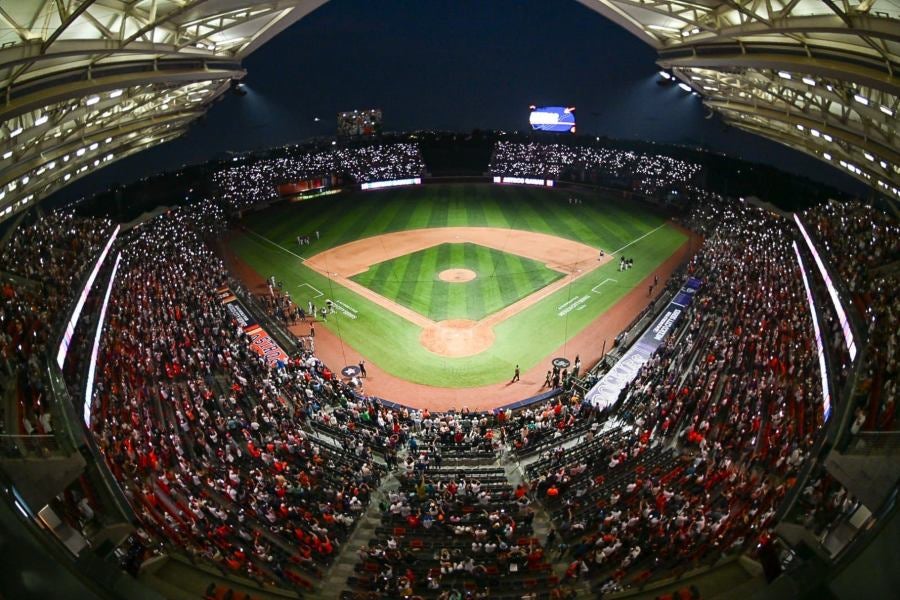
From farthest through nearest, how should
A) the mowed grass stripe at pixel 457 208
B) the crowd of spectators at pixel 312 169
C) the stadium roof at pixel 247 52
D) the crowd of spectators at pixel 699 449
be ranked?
the crowd of spectators at pixel 312 169 < the mowed grass stripe at pixel 457 208 < the crowd of spectators at pixel 699 449 < the stadium roof at pixel 247 52

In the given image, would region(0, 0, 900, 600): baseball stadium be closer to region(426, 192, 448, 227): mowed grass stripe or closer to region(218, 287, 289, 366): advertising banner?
region(218, 287, 289, 366): advertising banner

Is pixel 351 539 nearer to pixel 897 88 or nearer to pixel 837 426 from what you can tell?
pixel 837 426

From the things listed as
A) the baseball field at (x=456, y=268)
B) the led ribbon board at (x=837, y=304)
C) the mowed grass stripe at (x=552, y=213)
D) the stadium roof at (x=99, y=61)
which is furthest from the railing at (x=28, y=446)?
the mowed grass stripe at (x=552, y=213)

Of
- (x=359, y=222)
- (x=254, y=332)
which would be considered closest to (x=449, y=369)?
(x=254, y=332)

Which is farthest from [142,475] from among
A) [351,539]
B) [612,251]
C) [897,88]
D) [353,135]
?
[353,135]

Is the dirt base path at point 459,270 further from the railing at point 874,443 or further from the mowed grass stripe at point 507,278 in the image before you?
the railing at point 874,443

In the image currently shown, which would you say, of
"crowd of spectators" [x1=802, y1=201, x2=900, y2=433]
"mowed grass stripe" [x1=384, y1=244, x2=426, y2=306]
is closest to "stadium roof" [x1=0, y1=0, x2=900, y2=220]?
"crowd of spectators" [x1=802, y1=201, x2=900, y2=433]
